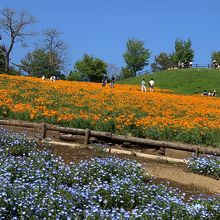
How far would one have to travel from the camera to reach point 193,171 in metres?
11.7

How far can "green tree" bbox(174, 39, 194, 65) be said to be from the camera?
94.5 meters

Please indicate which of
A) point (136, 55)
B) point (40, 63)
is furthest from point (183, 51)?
point (40, 63)

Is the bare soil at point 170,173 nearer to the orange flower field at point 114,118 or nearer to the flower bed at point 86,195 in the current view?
the flower bed at point 86,195

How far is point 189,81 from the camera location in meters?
61.3

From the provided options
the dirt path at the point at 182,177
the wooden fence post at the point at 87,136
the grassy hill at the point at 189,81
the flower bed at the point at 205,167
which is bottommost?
the dirt path at the point at 182,177

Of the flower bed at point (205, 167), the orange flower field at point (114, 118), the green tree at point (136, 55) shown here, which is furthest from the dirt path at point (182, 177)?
the green tree at point (136, 55)

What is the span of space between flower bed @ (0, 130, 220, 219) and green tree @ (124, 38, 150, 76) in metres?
92.6

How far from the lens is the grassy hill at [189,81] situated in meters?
55.3

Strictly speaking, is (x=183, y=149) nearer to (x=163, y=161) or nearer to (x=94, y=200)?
(x=163, y=161)

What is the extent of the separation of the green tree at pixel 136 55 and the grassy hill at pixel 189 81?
30481mm

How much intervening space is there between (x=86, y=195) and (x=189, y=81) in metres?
55.4

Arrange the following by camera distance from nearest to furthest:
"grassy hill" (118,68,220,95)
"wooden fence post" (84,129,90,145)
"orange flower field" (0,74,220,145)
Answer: "wooden fence post" (84,129,90,145) < "orange flower field" (0,74,220,145) < "grassy hill" (118,68,220,95)

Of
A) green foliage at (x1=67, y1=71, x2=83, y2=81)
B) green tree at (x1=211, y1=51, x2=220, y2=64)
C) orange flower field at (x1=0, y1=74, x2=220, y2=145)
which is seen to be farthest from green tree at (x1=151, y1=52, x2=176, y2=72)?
orange flower field at (x1=0, y1=74, x2=220, y2=145)

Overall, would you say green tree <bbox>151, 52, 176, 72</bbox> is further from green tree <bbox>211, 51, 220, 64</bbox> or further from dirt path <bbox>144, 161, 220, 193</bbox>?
dirt path <bbox>144, 161, 220, 193</bbox>
